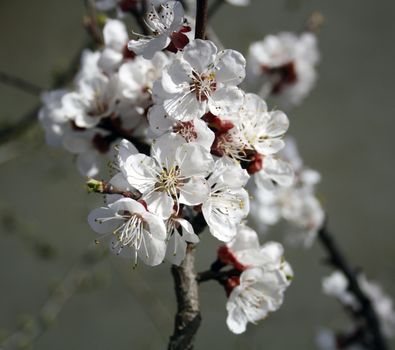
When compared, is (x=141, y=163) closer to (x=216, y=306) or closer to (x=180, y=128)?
(x=180, y=128)

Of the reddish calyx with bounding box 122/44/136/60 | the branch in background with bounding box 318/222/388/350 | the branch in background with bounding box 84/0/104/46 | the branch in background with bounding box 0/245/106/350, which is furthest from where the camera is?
the branch in background with bounding box 0/245/106/350

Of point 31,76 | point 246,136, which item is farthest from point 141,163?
point 31,76

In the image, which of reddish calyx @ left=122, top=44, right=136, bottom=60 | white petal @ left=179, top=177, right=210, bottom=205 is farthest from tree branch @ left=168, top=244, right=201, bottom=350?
reddish calyx @ left=122, top=44, right=136, bottom=60

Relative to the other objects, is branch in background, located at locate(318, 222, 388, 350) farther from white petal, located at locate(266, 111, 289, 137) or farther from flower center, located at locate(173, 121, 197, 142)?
flower center, located at locate(173, 121, 197, 142)

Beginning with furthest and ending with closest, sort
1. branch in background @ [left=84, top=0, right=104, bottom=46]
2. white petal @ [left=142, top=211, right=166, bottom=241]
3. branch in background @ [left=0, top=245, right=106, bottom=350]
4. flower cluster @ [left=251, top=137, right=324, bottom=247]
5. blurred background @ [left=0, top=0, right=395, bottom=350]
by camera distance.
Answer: blurred background @ [left=0, top=0, right=395, bottom=350], branch in background @ [left=0, top=245, right=106, bottom=350], flower cluster @ [left=251, top=137, right=324, bottom=247], branch in background @ [left=84, top=0, right=104, bottom=46], white petal @ [left=142, top=211, right=166, bottom=241]

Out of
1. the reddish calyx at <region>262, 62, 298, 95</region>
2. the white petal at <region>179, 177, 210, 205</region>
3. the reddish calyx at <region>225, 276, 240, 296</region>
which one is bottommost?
the reddish calyx at <region>262, 62, 298, 95</region>

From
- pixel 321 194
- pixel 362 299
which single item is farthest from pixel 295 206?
pixel 321 194

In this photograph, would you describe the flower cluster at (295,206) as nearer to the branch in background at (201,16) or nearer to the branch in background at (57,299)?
the branch in background at (57,299)

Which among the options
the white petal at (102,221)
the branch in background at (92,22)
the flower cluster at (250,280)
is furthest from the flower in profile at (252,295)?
the branch in background at (92,22)
